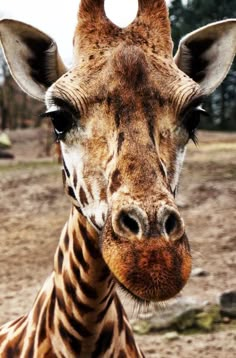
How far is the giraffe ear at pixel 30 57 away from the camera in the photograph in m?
3.30

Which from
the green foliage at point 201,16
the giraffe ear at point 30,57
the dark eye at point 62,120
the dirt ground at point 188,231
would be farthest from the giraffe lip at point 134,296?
the green foliage at point 201,16

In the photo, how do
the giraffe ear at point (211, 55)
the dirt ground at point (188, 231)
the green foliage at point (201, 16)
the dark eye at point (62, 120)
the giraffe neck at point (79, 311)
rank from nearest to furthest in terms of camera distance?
the dark eye at point (62, 120), the giraffe neck at point (79, 311), the giraffe ear at point (211, 55), the dirt ground at point (188, 231), the green foliage at point (201, 16)

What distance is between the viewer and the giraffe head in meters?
2.38

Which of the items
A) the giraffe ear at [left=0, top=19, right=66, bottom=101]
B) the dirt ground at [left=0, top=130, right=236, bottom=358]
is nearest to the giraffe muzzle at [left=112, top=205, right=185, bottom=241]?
the giraffe ear at [left=0, top=19, right=66, bottom=101]

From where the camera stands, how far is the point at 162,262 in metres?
2.33

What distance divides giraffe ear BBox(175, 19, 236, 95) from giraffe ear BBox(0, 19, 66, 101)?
64cm

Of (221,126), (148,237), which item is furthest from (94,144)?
(221,126)

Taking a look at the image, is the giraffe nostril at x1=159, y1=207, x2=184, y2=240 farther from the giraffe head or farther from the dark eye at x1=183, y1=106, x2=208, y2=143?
the dark eye at x1=183, y1=106, x2=208, y2=143

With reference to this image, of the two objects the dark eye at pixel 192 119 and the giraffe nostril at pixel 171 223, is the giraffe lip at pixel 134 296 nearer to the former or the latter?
the giraffe nostril at pixel 171 223

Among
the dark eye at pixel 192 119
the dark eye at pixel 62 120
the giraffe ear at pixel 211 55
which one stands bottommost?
the dark eye at pixel 192 119

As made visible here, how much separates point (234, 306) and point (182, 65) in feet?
12.9

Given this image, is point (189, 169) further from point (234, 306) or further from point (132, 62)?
point (132, 62)

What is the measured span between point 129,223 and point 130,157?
13.0 inches

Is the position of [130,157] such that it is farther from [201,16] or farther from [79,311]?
[201,16]
